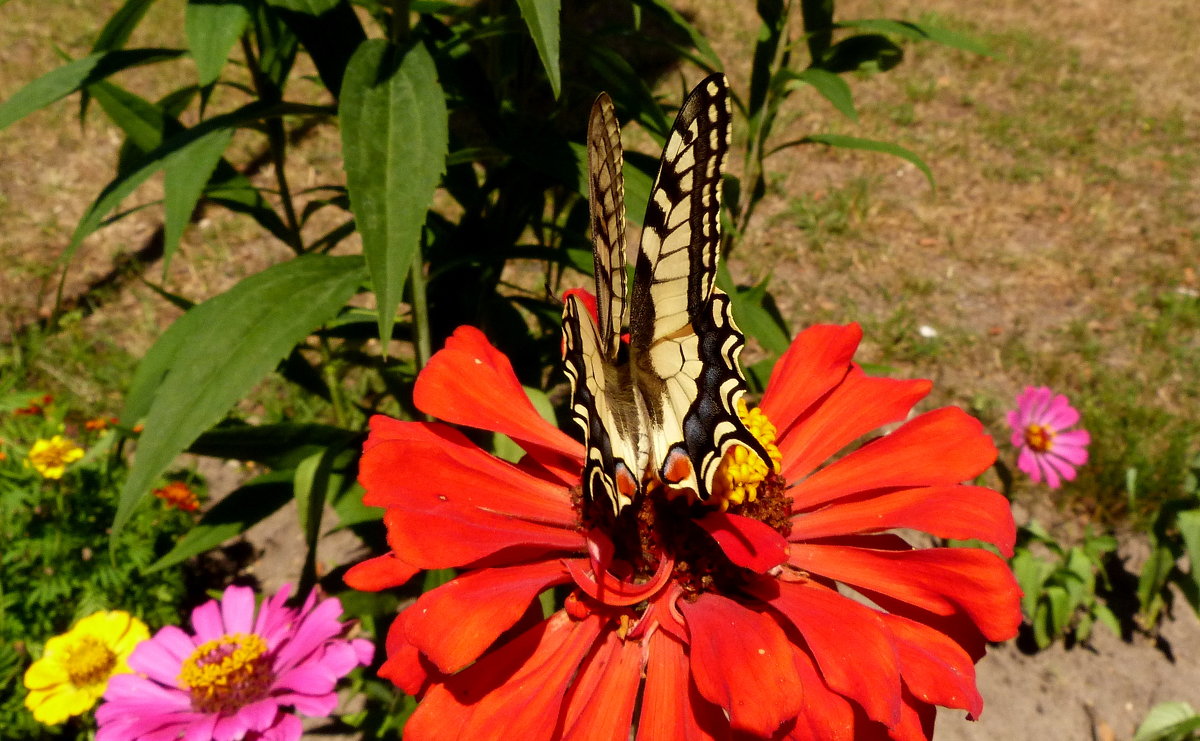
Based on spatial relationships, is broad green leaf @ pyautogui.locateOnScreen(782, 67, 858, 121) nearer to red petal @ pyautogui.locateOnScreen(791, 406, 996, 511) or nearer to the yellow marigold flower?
red petal @ pyautogui.locateOnScreen(791, 406, 996, 511)

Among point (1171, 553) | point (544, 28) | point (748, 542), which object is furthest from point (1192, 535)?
point (544, 28)

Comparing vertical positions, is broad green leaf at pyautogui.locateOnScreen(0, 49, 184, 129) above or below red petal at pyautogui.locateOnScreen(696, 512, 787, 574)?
above

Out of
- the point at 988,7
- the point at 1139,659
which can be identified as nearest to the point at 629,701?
the point at 1139,659

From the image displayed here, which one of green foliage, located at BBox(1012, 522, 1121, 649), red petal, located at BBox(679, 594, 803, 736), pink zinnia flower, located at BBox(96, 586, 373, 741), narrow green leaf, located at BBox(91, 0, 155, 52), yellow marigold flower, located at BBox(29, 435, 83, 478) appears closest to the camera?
red petal, located at BBox(679, 594, 803, 736)

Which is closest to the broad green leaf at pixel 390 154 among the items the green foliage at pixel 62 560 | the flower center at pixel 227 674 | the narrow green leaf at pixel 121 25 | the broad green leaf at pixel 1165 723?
the narrow green leaf at pixel 121 25

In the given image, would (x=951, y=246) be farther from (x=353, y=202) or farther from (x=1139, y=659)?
(x=353, y=202)

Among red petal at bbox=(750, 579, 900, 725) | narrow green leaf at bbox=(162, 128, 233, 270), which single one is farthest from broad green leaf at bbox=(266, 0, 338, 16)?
red petal at bbox=(750, 579, 900, 725)
